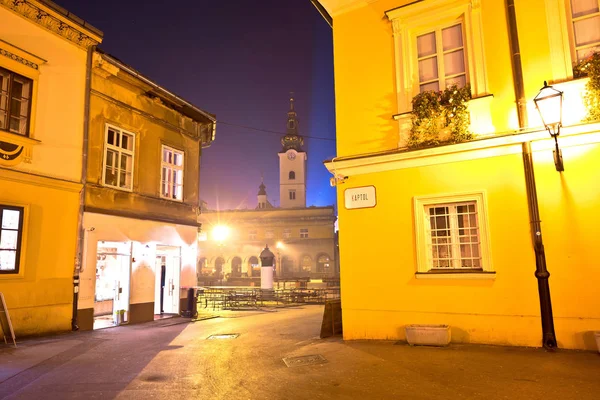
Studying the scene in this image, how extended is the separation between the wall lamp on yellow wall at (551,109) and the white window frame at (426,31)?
4.02 ft

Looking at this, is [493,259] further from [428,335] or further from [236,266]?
[236,266]

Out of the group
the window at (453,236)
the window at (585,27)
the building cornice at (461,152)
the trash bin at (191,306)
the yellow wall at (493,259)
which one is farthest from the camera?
the trash bin at (191,306)

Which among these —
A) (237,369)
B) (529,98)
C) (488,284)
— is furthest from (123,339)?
(529,98)

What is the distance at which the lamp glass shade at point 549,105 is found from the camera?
708cm

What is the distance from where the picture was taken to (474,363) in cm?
662

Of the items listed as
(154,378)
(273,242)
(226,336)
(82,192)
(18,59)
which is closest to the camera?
(154,378)

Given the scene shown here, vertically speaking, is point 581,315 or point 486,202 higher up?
point 486,202

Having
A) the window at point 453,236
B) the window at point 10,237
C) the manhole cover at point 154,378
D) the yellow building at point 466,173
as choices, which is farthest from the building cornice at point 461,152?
the window at point 10,237

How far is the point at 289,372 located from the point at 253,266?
56.4 meters

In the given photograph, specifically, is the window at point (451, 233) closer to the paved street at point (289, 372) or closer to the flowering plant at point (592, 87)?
the paved street at point (289, 372)

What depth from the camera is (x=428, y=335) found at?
25.9 feet

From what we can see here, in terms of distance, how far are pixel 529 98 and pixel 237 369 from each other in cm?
756

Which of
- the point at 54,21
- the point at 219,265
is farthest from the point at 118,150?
the point at 219,265

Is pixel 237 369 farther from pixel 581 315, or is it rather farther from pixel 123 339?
pixel 581 315
